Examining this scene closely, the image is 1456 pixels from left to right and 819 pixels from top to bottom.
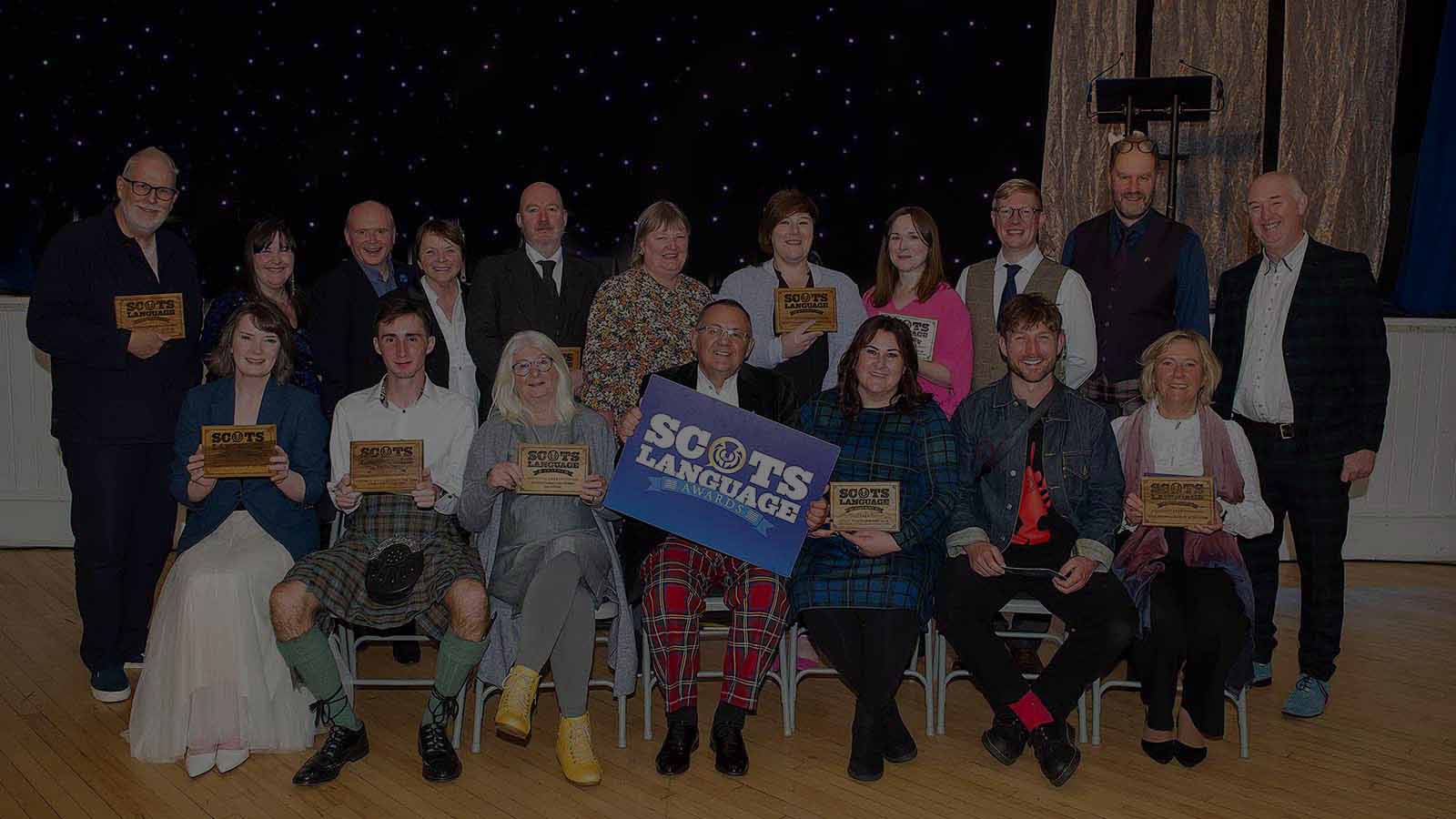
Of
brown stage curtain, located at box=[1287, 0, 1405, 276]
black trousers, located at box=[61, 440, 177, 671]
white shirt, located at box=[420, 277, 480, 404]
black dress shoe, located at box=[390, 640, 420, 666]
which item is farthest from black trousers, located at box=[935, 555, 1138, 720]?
brown stage curtain, located at box=[1287, 0, 1405, 276]

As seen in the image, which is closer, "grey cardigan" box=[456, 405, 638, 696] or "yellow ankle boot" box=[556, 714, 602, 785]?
"yellow ankle boot" box=[556, 714, 602, 785]

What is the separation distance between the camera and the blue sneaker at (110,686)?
3994 millimetres

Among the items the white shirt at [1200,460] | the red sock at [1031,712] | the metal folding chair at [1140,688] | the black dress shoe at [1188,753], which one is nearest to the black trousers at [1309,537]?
the white shirt at [1200,460]

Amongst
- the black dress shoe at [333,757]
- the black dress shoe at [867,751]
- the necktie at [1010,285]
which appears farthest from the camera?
the necktie at [1010,285]

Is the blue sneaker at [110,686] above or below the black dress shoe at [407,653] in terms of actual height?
above

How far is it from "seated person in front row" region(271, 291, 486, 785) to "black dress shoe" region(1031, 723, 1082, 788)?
1752 mm

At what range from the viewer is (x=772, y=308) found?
13.9 feet

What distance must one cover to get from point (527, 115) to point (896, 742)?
170 inches

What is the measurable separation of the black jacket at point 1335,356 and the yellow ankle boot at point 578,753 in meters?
2.67

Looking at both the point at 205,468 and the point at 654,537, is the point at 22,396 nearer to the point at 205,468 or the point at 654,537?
the point at 205,468

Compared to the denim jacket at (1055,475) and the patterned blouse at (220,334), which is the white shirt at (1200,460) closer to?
the denim jacket at (1055,475)

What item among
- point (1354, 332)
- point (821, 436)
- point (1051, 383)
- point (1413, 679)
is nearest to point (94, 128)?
point (821, 436)

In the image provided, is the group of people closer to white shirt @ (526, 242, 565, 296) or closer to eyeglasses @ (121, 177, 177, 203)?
eyeglasses @ (121, 177, 177, 203)

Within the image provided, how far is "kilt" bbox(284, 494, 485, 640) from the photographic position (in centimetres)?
343
